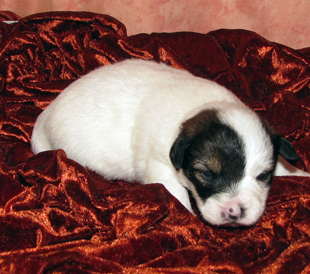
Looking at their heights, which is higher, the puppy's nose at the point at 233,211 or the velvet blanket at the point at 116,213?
the puppy's nose at the point at 233,211

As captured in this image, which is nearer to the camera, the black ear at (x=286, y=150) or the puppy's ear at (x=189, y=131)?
the puppy's ear at (x=189, y=131)

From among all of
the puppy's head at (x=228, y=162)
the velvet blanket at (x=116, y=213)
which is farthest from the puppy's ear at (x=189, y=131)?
the velvet blanket at (x=116, y=213)

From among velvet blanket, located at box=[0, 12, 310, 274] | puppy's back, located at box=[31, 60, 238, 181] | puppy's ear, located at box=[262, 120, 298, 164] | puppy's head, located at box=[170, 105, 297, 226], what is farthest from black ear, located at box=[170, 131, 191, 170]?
puppy's ear, located at box=[262, 120, 298, 164]

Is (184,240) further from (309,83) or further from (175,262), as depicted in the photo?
(309,83)

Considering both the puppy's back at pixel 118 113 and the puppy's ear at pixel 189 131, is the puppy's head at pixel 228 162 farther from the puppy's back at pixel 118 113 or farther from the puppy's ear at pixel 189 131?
the puppy's back at pixel 118 113

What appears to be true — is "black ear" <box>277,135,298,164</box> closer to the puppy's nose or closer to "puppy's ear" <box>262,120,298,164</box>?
"puppy's ear" <box>262,120,298,164</box>

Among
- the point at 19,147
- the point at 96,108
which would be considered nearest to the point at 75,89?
the point at 96,108
